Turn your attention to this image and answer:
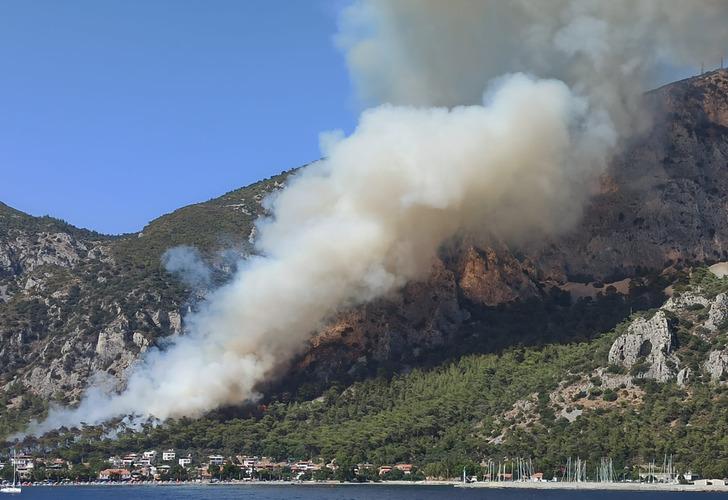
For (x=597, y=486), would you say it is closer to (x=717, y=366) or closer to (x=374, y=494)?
(x=374, y=494)

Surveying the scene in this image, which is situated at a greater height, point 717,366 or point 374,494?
point 717,366

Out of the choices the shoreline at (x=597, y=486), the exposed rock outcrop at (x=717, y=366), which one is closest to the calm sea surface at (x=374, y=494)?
the shoreline at (x=597, y=486)

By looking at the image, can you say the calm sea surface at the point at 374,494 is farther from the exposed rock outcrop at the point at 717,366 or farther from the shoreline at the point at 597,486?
the exposed rock outcrop at the point at 717,366

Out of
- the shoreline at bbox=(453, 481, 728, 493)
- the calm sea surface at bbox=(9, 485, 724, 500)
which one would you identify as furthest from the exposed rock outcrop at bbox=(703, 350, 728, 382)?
the calm sea surface at bbox=(9, 485, 724, 500)

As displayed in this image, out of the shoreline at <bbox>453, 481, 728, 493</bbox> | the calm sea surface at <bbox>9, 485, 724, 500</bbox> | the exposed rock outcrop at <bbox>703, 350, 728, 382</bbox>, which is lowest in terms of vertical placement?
the calm sea surface at <bbox>9, 485, 724, 500</bbox>

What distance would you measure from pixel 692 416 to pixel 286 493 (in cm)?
5723

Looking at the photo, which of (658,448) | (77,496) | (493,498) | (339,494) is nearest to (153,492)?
(77,496)

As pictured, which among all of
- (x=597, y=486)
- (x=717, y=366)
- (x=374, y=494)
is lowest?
(x=374, y=494)

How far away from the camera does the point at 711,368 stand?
648 feet

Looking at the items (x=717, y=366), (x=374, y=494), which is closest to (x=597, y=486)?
(x=374, y=494)

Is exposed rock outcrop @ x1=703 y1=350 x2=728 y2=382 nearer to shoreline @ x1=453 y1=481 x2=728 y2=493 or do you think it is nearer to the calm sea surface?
shoreline @ x1=453 y1=481 x2=728 y2=493

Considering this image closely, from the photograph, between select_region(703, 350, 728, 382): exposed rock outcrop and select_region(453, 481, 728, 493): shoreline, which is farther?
select_region(703, 350, 728, 382): exposed rock outcrop

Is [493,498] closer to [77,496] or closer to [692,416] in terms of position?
[692,416]

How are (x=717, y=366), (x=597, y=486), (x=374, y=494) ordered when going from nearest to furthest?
(x=597, y=486) < (x=374, y=494) < (x=717, y=366)
